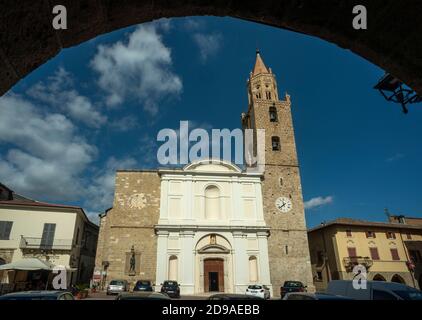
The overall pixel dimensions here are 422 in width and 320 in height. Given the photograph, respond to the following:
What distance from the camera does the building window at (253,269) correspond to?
22688mm

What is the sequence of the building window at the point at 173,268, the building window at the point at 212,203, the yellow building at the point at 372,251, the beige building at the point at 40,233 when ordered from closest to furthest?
the beige building at the point at 40,233 → the building window at the point at 173,268 → the building window at the point at 212,203 → the yellow building at the point at 372,251

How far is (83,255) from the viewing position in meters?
26.5

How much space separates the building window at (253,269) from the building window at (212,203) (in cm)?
477

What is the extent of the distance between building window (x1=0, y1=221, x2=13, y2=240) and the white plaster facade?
37.1ft

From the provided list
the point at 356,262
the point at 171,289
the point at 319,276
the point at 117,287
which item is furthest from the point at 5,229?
the point at 356,262

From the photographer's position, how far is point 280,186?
26406 millimetres

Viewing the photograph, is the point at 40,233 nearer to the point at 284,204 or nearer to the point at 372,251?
the point at 284,204

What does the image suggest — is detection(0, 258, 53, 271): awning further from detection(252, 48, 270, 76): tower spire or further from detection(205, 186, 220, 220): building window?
detection(252, 48, 270, 76): tower spire

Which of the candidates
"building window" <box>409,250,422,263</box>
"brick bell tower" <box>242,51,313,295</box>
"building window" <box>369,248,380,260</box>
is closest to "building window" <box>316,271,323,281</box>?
"building window" <box>369,248,380,260</box>

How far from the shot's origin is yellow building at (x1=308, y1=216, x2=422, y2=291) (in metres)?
26.2

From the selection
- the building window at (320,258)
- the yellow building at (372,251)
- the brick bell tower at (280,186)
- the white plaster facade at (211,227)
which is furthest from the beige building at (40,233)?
the building window at (320,258)

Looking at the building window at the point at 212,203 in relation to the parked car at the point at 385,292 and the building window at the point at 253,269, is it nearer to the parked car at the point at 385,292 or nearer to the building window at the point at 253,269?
the building window at the point at 253,269

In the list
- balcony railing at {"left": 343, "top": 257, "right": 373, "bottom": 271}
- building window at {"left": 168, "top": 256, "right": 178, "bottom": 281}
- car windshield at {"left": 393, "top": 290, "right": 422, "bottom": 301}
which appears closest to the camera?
car windshield at {"left": 393, "top": 290, "right": 422, "bottom": 301}

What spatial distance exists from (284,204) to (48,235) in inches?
801
